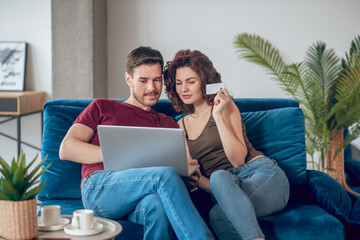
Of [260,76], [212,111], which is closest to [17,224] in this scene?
[212,111]

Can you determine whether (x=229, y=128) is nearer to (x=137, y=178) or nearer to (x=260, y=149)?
(x=260, y=149)

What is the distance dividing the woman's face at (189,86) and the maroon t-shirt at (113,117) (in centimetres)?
14

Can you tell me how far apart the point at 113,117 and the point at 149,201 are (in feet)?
1.72

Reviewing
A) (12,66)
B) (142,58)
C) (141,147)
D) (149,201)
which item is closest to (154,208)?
(149,201)

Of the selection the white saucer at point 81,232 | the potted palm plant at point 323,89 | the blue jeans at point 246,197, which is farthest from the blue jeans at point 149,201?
the potted palm plant at point 323,89

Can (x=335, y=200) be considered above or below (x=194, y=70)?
below

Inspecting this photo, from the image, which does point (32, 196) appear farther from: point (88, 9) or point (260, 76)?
point (260, 76)

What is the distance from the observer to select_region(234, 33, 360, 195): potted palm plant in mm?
3215

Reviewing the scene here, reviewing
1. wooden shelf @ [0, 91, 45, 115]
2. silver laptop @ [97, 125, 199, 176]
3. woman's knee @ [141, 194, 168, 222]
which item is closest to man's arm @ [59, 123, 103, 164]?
silver laptop @ [97, 125, 199, 176]

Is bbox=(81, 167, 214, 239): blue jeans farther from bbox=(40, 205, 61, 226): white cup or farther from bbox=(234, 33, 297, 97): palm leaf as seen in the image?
bbox=(234, 33, 297, 97): palm leaf

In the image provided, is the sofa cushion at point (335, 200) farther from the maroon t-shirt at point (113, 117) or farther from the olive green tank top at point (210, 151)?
the maroon t-shirt at point (113, 117)

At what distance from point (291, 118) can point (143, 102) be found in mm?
733

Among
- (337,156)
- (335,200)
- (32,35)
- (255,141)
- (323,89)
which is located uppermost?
(32,35)

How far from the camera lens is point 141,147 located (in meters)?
1.49
